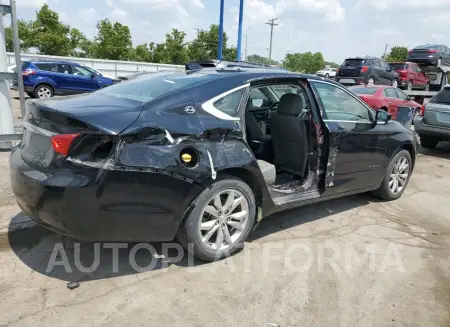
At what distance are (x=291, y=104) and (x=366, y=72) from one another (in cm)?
1529

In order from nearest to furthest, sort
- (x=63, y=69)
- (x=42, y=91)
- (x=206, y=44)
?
1. (x=42, y=91)
2. (x=63, y=69)
3. (x=206, y=44)

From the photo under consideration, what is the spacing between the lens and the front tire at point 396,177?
5020 millimetres

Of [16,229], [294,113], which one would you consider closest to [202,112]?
[294,113]

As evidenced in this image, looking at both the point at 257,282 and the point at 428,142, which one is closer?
the point at 257,282

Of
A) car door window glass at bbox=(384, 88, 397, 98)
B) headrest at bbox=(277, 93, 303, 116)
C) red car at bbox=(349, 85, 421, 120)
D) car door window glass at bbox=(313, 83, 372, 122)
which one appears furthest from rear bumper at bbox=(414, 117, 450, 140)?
headrest at bbox=(277, 93, 303, 116)

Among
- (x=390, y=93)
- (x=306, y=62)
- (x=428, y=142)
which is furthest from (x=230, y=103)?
(x=306, y=62)

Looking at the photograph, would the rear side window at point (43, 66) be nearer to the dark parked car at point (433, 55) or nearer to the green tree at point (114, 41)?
the dark parked car at point (433, 55)

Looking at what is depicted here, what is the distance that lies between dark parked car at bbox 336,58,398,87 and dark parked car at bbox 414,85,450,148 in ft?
29.2

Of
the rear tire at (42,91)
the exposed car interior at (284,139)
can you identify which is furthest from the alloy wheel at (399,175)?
the rear tire at (42,91)

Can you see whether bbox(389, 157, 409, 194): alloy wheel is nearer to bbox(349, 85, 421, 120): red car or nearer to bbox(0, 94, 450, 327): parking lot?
bbox(0, 94, 450, 327): parking lot

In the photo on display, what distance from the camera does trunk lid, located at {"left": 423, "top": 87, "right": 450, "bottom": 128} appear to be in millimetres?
8547

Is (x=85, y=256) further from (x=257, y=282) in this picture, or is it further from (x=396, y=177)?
(x=396, y=177)

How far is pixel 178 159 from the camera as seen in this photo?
284 centimetres

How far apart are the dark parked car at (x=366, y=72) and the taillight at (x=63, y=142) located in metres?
16.7
